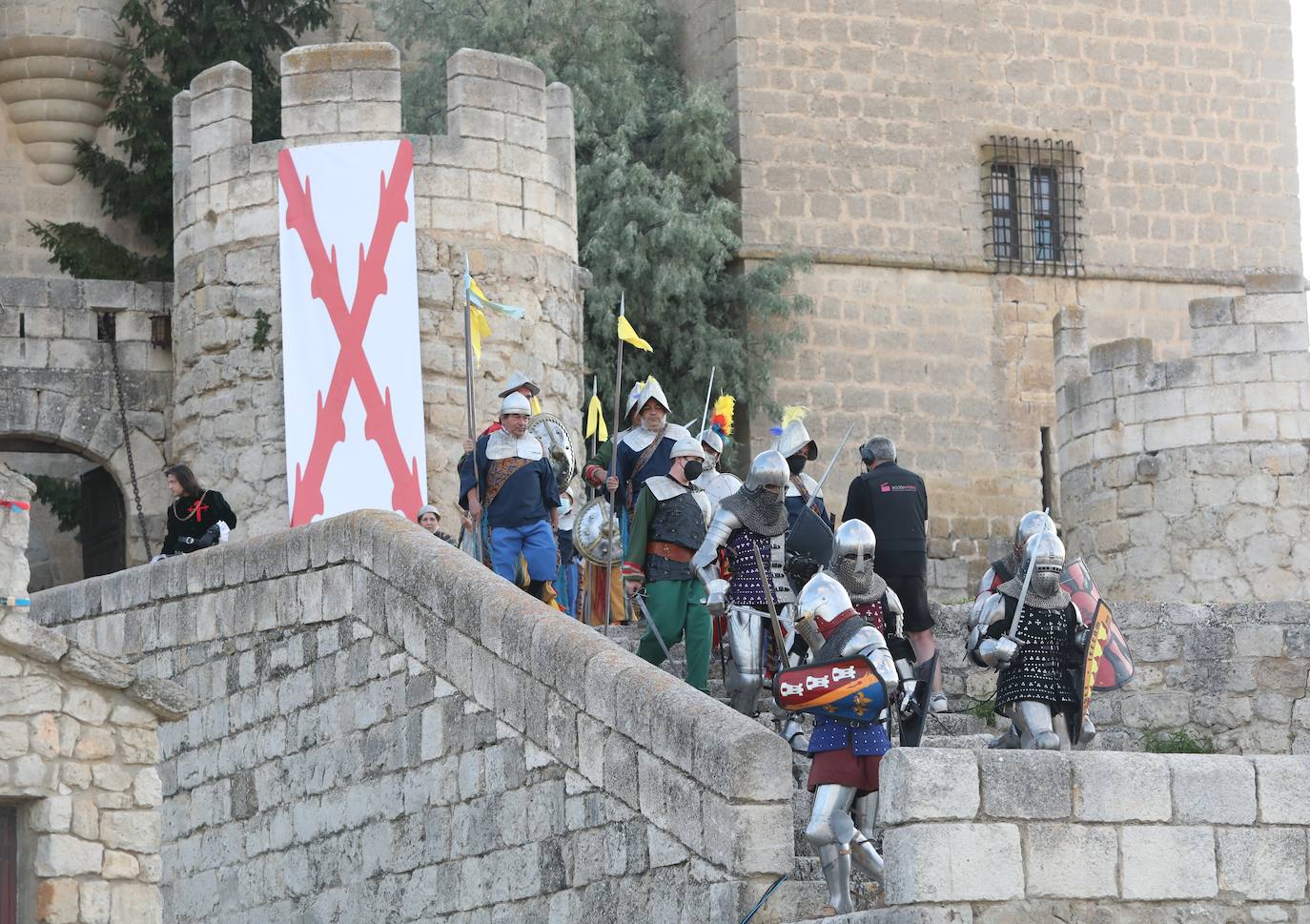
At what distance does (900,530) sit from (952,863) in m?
4.25

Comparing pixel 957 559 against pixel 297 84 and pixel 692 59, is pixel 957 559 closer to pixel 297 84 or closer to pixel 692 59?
pixel 692 59

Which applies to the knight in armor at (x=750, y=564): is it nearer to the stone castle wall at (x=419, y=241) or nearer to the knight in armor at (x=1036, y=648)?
the knight in armor at (x=1036, y=648)

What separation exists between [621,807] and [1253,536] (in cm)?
984

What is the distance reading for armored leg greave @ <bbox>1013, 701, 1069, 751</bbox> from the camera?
11.9 meters

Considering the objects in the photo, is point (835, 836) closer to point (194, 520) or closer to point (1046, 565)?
point (1046, 565)

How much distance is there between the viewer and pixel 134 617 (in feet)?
49.6

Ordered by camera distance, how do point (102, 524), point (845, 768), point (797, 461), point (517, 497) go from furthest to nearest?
point (102, 524) < point (797, 461) < point (517, 497) < point (845, 768)

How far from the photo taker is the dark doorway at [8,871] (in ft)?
37.7

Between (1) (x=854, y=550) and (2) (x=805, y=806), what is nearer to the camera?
(2) (x=805, y=806)

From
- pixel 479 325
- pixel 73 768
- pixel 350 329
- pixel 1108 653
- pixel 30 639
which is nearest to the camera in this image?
pixel 30 639

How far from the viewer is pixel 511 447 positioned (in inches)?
564

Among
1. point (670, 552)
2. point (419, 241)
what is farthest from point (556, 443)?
point (419, 241)

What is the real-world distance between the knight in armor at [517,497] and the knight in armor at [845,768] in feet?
11.5

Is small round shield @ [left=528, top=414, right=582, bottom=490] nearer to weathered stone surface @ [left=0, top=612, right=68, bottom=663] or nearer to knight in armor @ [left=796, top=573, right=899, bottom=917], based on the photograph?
weathered stone surface @ [left=0, top=612, right=68, bottom=663]
